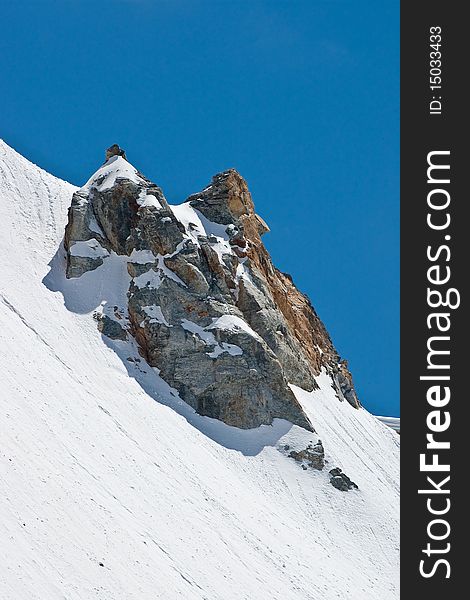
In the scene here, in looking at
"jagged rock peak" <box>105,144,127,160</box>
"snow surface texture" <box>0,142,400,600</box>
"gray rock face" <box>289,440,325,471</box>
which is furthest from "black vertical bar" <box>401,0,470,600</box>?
"jagged rock peak" <box>105,144,127,160</box>

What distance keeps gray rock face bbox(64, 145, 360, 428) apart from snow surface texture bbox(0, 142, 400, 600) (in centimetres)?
120

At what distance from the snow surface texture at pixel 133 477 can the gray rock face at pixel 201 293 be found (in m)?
1.20

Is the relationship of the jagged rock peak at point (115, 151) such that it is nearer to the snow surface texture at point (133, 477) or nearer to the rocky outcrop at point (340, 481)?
the snow surface texture at point (133, 477)

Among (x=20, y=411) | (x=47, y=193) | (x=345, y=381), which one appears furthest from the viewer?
(x=345, y=381)

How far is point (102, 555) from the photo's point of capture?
3023 cm

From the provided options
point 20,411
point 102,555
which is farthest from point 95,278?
point 102,555

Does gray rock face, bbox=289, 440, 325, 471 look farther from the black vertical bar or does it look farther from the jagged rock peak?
the black vertical bar

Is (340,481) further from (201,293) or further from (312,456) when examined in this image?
(201,293)

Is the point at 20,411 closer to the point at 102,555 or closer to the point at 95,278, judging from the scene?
the point at 102,555

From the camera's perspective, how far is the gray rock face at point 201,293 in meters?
52.6

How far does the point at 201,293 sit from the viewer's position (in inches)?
2199

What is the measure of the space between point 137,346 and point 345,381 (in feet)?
71.9

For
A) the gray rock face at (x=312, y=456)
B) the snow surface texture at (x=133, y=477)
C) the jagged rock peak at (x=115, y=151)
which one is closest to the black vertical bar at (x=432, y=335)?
the snow surface texture at (x=133, y=477)

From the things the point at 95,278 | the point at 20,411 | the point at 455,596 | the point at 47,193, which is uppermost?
the point at 47,193
